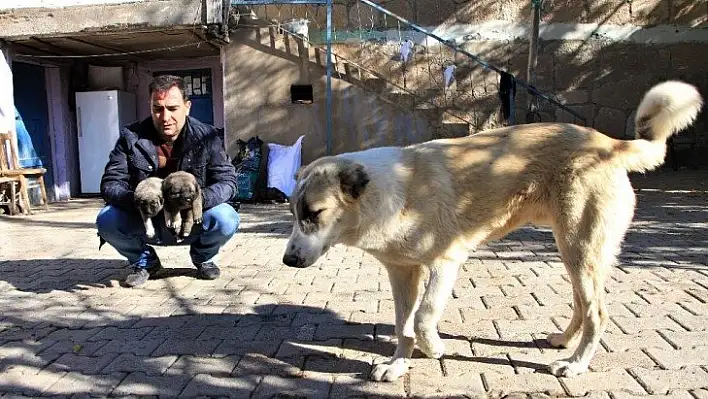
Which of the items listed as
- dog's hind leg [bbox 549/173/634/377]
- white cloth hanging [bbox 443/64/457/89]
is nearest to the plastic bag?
white cloth hanging [bbox 443/64/457/89]

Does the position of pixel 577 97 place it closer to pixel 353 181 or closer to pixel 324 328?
pixel 324 328

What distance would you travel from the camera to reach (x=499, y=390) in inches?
104

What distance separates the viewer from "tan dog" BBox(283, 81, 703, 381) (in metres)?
2.80

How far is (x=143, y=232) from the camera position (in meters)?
4.72

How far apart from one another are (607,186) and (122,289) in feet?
12.3

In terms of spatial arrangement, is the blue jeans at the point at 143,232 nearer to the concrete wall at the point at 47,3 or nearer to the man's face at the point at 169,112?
the man's face at the point at 169,112

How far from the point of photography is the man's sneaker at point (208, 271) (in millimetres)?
4930

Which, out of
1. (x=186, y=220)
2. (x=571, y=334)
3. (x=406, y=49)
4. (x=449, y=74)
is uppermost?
(x=406, y=49)

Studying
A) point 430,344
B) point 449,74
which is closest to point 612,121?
point 449,74

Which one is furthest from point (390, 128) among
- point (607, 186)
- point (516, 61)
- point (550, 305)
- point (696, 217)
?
point (607, 186)

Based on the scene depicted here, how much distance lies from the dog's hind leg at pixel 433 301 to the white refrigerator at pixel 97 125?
1127cm

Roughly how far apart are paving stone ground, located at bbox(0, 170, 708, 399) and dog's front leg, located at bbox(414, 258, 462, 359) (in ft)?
0.68

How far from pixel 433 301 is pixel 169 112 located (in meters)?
2.78

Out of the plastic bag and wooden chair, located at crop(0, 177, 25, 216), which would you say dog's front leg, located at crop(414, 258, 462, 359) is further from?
wooden chair, located at crop(0, 177, 25, 216)
